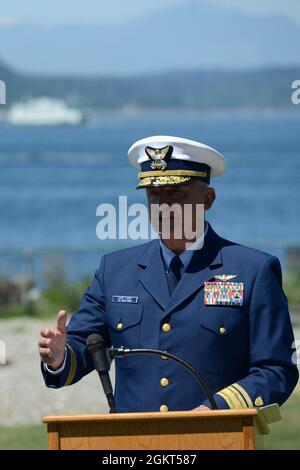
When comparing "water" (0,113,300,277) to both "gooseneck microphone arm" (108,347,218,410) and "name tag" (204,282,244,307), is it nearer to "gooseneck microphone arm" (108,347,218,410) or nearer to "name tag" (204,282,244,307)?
"name tag" (204,282,244,307)

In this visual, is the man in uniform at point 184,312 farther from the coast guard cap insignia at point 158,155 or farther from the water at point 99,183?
the water at point 99,183

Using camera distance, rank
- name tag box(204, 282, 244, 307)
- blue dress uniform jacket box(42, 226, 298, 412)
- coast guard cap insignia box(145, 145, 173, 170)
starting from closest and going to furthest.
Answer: blue dress uniform jacket box(42, 226, 298, 412) → name tag box(204, 282, 244, 307) → coast guard cap insignia box(145, 145, 173, 170)

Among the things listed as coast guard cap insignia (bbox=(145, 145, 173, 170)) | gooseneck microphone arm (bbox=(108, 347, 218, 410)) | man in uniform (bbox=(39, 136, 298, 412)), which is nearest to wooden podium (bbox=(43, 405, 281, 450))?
gooseneck microphone arm (bbox=(108, 347, 218, 410))

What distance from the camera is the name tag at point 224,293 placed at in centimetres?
528

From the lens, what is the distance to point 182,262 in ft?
17.8

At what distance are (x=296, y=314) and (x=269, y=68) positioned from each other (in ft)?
442

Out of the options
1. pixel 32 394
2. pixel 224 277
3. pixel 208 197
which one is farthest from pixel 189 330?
pixel 32 394

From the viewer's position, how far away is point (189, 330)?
17.4 ft

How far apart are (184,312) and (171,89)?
146 meters

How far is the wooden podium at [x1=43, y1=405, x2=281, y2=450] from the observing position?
172 inches

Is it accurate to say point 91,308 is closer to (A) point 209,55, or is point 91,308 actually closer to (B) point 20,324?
(B) point 20,324

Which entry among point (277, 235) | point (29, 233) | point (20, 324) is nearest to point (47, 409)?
point (20, 324)

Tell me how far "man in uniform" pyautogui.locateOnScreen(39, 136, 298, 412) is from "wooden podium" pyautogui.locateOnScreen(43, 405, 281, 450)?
0.58 meters

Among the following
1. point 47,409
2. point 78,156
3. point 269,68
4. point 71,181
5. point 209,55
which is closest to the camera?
point 47,409
